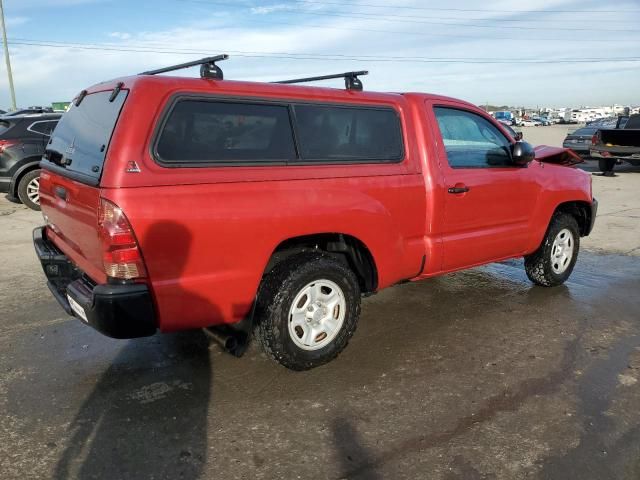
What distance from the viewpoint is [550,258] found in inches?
209

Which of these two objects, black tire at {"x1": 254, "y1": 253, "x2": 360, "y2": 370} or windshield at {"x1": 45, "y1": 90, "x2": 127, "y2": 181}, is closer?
windshield at {"x1": 45, "y1": 90, "x2": 127, "y2": 181}

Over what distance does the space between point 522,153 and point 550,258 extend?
50.1 inches

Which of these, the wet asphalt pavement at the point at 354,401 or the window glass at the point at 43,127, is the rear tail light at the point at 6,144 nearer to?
the window glass at the point at 43,127

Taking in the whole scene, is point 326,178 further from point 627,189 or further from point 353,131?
point 627,189

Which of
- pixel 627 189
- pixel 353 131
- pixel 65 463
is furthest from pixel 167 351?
pixel 627 189

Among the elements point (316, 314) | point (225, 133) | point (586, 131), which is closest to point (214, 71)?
point (225, 133)

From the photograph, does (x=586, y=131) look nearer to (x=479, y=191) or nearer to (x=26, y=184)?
(x=479, y=191)

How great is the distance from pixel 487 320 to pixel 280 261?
6.84ft

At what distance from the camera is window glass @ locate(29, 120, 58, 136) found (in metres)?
9.84

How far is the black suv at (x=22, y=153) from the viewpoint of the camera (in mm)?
9594

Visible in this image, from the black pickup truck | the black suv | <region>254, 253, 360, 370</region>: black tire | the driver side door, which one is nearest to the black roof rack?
the driver side door

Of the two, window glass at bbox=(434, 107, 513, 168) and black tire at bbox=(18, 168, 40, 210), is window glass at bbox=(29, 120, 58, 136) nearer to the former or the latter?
black tire at bbox=(18, 168, 40, 210)

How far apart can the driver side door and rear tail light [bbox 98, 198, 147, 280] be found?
Answer: 2386mm

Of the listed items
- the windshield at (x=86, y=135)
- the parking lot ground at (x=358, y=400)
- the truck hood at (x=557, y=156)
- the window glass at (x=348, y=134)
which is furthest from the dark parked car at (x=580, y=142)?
the windshield at (x=86, y=135)
